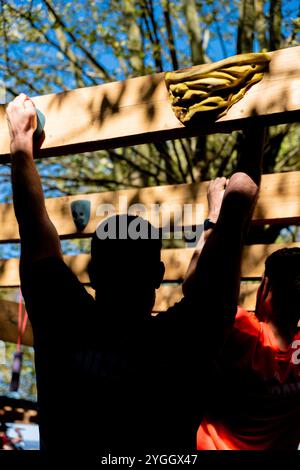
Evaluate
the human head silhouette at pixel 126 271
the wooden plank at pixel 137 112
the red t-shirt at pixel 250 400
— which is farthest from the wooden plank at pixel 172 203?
the human head silhouette at pixel 126 271

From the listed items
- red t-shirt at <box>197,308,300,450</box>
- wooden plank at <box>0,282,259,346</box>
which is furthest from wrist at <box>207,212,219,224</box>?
wooden plank at <box>0,282,259,346</box>

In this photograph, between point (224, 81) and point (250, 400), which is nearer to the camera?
point (224, 81)

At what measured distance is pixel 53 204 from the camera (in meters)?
4.01

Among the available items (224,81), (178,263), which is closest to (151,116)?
(224,81)

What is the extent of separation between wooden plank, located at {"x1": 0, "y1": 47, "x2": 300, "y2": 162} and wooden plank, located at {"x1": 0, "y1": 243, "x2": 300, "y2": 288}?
1.95 metres

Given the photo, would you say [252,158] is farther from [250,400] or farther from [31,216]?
[250,400]

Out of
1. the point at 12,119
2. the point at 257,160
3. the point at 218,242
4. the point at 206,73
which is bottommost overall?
the point at 218,242

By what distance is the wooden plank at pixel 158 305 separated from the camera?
168 inches

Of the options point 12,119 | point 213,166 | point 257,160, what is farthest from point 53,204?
point 213,166

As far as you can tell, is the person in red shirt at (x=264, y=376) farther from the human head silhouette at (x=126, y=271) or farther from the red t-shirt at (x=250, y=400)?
the human head silhouette at (x=126, y=271)

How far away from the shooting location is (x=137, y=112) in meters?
2.30

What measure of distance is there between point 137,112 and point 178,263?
211 centimetres

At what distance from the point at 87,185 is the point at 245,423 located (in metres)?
6.11

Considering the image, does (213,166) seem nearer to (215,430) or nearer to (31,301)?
(215,430)
